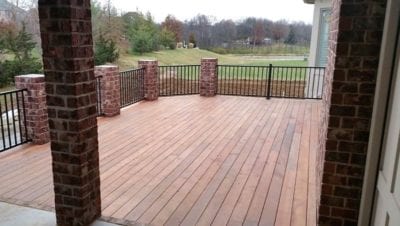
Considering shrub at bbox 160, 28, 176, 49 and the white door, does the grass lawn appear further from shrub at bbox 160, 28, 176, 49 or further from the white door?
the white door

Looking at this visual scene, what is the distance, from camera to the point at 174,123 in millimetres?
6031

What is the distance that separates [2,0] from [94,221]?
1461 cm

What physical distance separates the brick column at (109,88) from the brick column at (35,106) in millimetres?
1597

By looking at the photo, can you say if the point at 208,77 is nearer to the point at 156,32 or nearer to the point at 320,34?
the point at 320,34

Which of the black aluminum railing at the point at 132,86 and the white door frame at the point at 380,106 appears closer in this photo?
the white door frame at the point at 380,106

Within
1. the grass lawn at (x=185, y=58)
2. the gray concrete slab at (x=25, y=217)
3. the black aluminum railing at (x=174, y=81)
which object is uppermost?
the grass lawn at (x=185, y=58)

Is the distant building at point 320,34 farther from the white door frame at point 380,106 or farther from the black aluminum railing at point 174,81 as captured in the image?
the white door frame at point 380,106

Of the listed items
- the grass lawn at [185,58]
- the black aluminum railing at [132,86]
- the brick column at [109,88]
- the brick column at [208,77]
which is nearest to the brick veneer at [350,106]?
the brick column at [109,88]

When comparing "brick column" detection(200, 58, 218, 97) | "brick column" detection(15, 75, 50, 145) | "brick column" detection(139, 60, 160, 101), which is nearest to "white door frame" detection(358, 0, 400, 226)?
"brick column" detection(15, 75, 50, 145)

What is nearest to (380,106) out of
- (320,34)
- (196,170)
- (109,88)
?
(196,170)

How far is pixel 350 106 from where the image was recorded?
222 cm

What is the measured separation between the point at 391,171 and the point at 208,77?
23.0 feet

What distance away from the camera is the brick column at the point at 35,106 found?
463 cm

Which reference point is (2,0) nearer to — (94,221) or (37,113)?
(37,113)
